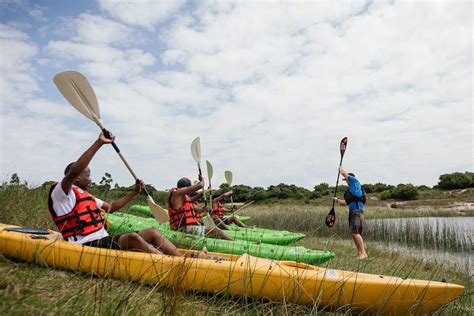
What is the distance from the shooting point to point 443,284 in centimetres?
291

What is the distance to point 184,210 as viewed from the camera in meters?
5.63

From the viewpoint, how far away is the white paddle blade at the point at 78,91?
3469 mm

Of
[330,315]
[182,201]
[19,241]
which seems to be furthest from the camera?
[182,201]

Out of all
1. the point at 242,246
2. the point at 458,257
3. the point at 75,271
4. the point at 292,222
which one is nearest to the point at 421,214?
the point at 292,222

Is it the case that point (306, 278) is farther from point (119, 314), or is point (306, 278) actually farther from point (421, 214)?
point (421, 214)

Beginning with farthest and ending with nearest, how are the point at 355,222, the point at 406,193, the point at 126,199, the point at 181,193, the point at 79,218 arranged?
the point at 406,193 → the point at 355,222 → the point at 181,193 → the point at 126,199 → the point at 79,218

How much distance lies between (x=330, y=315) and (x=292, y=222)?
340 inches

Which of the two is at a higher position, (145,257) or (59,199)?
(59,199)

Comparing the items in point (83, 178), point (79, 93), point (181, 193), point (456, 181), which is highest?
point (456, 181)

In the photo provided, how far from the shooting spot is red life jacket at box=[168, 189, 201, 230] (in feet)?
18.0

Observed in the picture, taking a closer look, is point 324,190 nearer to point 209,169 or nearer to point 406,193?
point 406,193

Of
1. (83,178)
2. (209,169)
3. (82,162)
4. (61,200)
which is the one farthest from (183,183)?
(82,162)

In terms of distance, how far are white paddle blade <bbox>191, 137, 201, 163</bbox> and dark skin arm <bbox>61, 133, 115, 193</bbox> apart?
109 inches

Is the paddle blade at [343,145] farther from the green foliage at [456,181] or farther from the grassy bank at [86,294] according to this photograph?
the green foliage at [456,181]
